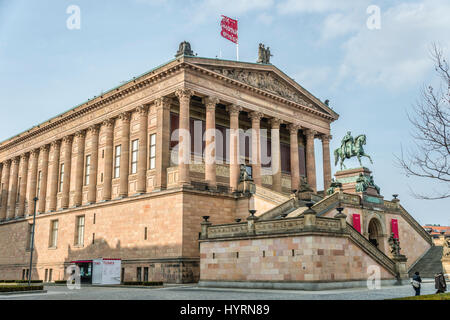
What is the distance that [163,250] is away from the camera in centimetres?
3994

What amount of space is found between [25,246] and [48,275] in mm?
8672

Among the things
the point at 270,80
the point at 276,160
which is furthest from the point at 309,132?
the point at 270,80

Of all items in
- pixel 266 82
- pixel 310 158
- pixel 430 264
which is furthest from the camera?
pixel 310 158

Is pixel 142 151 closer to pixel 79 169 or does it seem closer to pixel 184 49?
pixel 184 49

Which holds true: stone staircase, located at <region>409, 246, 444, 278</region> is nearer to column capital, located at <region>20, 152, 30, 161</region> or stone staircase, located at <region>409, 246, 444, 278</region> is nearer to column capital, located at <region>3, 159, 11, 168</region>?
column capital, located at <region>20, 152, 30, 161</region>

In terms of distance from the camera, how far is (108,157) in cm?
4953

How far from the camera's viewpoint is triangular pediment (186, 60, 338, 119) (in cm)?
4608

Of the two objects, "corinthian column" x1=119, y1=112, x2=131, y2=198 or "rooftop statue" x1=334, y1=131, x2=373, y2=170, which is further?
"rooftop statue" x1=334, y1=131, x2=373, y2=170

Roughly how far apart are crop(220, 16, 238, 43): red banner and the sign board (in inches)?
1019

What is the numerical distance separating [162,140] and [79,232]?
16.9 m

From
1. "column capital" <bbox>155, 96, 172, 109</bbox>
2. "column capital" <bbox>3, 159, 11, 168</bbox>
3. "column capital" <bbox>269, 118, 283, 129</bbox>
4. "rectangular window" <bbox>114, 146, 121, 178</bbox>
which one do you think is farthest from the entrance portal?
"column capital" <bbox>3, 159, 11, 168</bbox>

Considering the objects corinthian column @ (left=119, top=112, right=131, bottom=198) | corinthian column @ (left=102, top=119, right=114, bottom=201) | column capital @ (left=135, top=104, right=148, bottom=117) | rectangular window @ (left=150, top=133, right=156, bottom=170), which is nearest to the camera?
rectangular window @ (left=150, top=133, right=156, bottom=170)

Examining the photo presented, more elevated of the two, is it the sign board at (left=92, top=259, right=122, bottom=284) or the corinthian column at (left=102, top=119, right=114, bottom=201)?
the corinthian column at (left=102, top=119, right=114, bottom=201)

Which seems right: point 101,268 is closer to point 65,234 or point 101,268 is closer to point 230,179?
point 230,179
